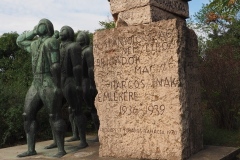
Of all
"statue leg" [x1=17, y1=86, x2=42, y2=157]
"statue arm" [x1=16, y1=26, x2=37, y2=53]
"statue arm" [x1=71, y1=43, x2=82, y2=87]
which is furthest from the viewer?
"statue arm" [x1=71, y1=43, x2=82, y2=87]

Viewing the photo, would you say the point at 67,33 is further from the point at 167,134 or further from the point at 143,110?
the point at 167,134

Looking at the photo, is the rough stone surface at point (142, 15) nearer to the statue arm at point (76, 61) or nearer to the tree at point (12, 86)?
the statue arm at point (76, 61)

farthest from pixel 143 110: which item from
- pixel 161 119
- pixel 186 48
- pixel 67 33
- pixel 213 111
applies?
pixel 213 111

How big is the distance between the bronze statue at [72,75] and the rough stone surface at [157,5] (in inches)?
42.3

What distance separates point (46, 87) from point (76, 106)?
37.7 inches

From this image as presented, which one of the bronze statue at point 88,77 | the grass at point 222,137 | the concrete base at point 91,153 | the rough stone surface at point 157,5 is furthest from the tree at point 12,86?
the rough stone surface at point 157,5

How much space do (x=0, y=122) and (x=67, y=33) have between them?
4414 millimetres

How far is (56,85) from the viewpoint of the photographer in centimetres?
523

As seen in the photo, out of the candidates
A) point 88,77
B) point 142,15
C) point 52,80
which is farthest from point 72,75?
point 142,15

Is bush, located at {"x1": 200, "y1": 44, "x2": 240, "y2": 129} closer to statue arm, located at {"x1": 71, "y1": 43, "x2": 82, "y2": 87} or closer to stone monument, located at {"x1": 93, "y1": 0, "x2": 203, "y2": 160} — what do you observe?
stone monument, located at {"x1": 93, "y1": 0, "x2": 203, "y2": 160}

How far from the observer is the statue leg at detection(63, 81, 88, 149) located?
5.89m

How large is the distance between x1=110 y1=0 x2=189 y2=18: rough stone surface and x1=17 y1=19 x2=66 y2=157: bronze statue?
1.09 meters

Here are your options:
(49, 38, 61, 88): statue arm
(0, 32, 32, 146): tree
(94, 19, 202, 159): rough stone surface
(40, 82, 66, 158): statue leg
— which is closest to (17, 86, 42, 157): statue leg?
(40, 82, 66, 158): statue leg

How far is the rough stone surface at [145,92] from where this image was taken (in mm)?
4508
